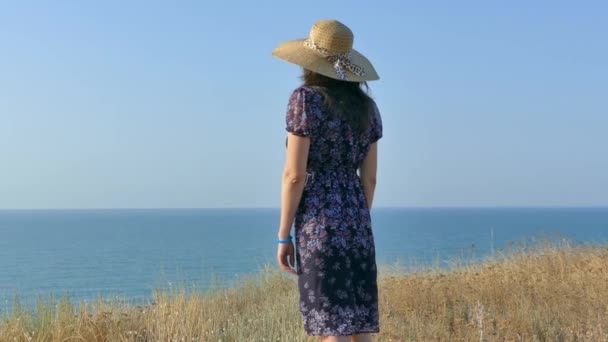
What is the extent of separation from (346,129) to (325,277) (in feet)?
2.10

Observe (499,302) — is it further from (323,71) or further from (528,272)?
(323,71)

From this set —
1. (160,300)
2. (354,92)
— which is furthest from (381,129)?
(160,300)

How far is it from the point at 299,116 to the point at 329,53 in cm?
41

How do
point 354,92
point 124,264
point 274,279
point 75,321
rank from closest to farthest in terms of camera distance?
point 354,92, point 75,321, point 274,279, point 124,264

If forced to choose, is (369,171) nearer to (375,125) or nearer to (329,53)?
(375,125)

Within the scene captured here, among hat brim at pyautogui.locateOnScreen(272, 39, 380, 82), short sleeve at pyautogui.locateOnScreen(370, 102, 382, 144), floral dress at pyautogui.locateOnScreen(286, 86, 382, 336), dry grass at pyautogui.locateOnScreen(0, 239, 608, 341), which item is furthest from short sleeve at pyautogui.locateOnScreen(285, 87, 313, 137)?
dry grass at pyautogui.locateOnScreen(0, 239, 608, 341)

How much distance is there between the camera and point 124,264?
4072 centimetres

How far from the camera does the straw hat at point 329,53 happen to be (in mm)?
3211

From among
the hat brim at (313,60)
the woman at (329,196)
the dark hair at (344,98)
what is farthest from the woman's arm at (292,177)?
the hat brim at (313,60)

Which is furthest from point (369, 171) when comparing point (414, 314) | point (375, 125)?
point (414, 314)

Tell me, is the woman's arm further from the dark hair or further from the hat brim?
the hat brim

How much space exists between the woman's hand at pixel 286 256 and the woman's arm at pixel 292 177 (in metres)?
0.08

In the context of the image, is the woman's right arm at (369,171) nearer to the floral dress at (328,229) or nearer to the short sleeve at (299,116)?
the floral dress at (328,229)

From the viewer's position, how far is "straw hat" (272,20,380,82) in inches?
126
